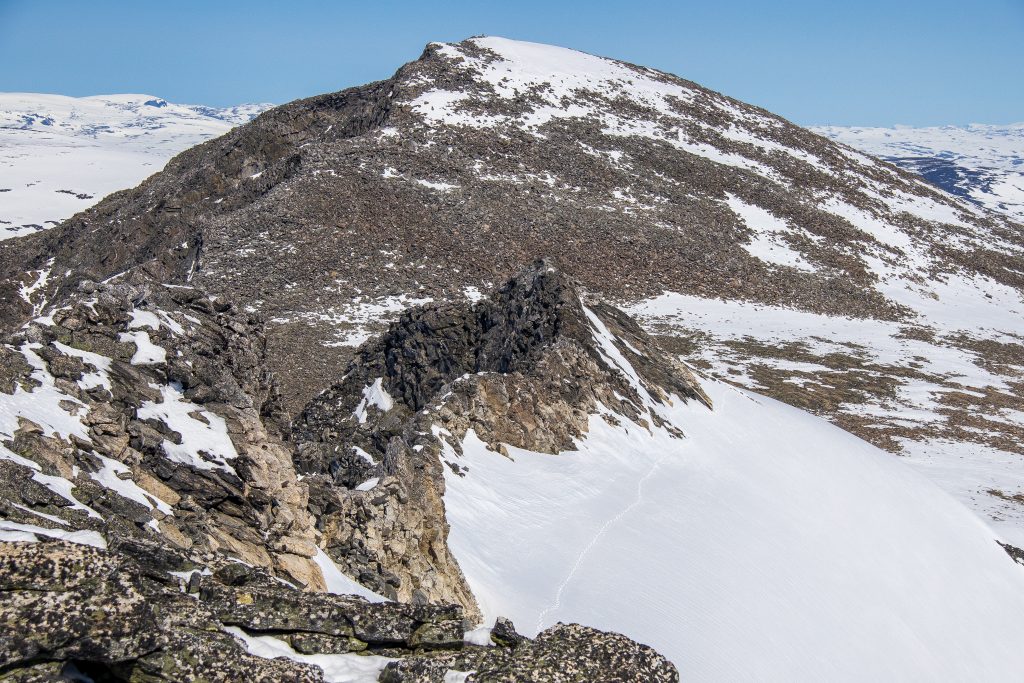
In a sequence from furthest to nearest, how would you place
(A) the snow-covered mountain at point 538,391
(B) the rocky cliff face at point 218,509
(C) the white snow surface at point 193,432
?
(A) the snow-covered mountain at point 538,391 < (C) the white snow surface at point 193,432 < (B) the rocky cliff face at point 218,509

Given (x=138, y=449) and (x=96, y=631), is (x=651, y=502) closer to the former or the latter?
(x=138, y=449)

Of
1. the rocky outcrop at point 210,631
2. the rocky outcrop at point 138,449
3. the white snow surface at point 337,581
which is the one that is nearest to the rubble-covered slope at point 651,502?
the white snow surface at point 337,581

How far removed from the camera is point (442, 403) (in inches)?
819

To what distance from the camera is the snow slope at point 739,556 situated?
15.6 meters

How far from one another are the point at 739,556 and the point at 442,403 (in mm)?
8014

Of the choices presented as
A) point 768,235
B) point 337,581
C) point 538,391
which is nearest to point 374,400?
point 538,391

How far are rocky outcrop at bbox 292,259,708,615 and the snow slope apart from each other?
3.05 ft

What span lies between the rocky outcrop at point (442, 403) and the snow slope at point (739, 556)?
3.05 feet

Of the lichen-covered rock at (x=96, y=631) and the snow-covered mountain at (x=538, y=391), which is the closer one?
the lichen-covered rock at (x=96, y=631)

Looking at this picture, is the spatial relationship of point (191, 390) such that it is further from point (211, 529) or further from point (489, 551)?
point (489, 551)

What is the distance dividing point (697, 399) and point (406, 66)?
197 feet

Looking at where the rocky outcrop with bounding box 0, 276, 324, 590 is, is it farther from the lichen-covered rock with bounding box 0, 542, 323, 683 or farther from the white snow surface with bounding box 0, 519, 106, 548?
the lichen-covered rock with bounding box 0, 542, 323, 683

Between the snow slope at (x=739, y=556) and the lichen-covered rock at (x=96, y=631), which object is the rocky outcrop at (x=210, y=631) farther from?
the snow slope at (x=739, y=556)

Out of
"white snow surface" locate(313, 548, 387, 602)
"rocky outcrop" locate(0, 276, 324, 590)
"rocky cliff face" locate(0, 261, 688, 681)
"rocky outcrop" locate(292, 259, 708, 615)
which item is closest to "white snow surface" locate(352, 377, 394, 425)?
"rocky outcrop" locate(292, 259, 708, 615)
